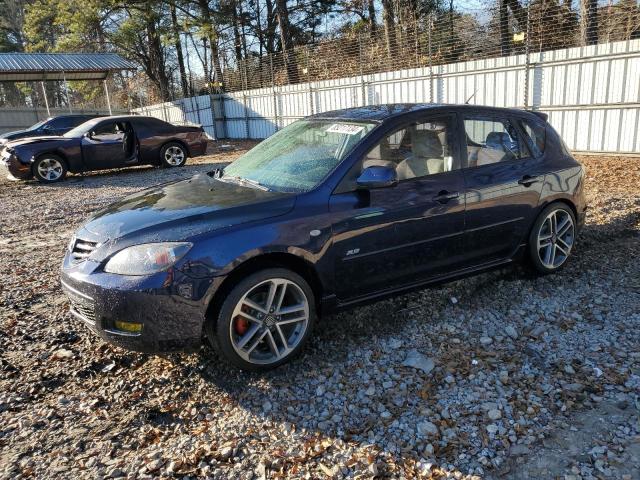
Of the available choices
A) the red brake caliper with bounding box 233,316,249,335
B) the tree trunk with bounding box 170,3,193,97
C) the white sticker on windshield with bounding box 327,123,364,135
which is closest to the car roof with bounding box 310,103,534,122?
the white sticker on windshield with bounding box 327,123,364,135

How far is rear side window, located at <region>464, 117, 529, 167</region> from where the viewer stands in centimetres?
423

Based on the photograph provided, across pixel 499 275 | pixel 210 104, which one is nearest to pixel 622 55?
pixel 499 275

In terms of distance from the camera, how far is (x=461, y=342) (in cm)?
363

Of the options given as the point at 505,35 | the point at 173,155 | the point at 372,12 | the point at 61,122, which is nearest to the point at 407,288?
the point at 505,35

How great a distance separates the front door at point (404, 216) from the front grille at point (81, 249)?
1599mm

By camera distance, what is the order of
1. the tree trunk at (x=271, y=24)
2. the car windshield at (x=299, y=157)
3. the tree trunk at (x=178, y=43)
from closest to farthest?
the car windshield at (x=299, y=157)
the tree trunk at (x=178, y=43)
the tree trunk at (x=271, y=24)

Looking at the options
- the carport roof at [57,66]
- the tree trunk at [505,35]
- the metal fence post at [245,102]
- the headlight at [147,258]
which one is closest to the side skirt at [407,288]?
the headlight at [147,258]

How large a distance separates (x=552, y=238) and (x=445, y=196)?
1495mm

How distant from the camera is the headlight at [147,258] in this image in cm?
298

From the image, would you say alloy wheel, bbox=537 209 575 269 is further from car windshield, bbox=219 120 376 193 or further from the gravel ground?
car windshield, bbox=219 120 376 193

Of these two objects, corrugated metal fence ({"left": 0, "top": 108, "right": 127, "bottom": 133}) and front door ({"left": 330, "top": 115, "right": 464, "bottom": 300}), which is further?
corrugated metal fence ({"left": 0, "top": 108, "right": 127, "bottom": 133})

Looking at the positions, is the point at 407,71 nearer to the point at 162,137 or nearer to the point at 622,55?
the point at 622,55

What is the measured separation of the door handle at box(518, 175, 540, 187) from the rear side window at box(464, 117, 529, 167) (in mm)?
205

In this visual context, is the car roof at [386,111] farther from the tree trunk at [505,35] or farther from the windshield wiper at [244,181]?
the tree trunk at [505,35]
